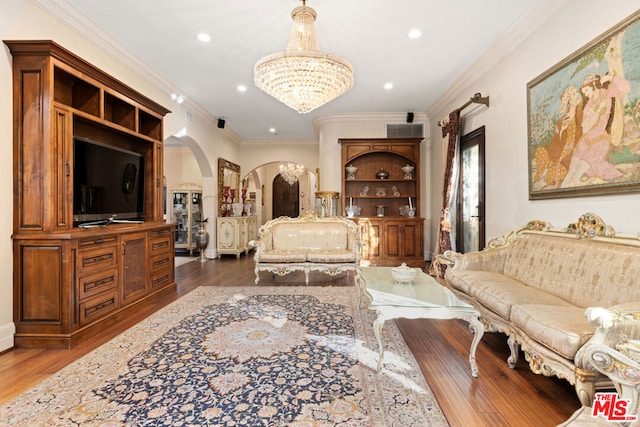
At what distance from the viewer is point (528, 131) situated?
3.31 meters

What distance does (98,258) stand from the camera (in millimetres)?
2936

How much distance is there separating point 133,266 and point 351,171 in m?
4.45

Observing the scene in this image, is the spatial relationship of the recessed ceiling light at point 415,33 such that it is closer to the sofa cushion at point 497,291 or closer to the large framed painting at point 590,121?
the large framed painting at point 590,121

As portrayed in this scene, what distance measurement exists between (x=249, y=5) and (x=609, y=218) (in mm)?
3632

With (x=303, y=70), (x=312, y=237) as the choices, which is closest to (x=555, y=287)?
(x=303, y=70)

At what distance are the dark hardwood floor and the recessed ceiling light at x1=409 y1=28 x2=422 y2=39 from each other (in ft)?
10.4

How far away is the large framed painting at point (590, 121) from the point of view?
2205 mm

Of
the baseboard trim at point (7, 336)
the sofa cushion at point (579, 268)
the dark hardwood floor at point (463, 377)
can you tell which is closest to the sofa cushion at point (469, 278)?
the sofa cushion at point (579, 268)

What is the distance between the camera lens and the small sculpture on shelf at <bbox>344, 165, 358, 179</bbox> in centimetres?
667

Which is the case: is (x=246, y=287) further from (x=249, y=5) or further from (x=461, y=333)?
(x=249, y=5)

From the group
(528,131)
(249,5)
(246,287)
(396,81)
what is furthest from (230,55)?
(528,131)

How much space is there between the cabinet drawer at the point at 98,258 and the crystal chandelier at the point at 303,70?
2202 millimetres

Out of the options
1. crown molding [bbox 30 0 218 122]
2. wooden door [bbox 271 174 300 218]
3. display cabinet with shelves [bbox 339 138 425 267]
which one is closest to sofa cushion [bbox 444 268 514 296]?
display cabinet with shelves [bbox 339 138 425 267]

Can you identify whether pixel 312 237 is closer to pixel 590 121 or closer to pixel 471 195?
pixel 471 195
